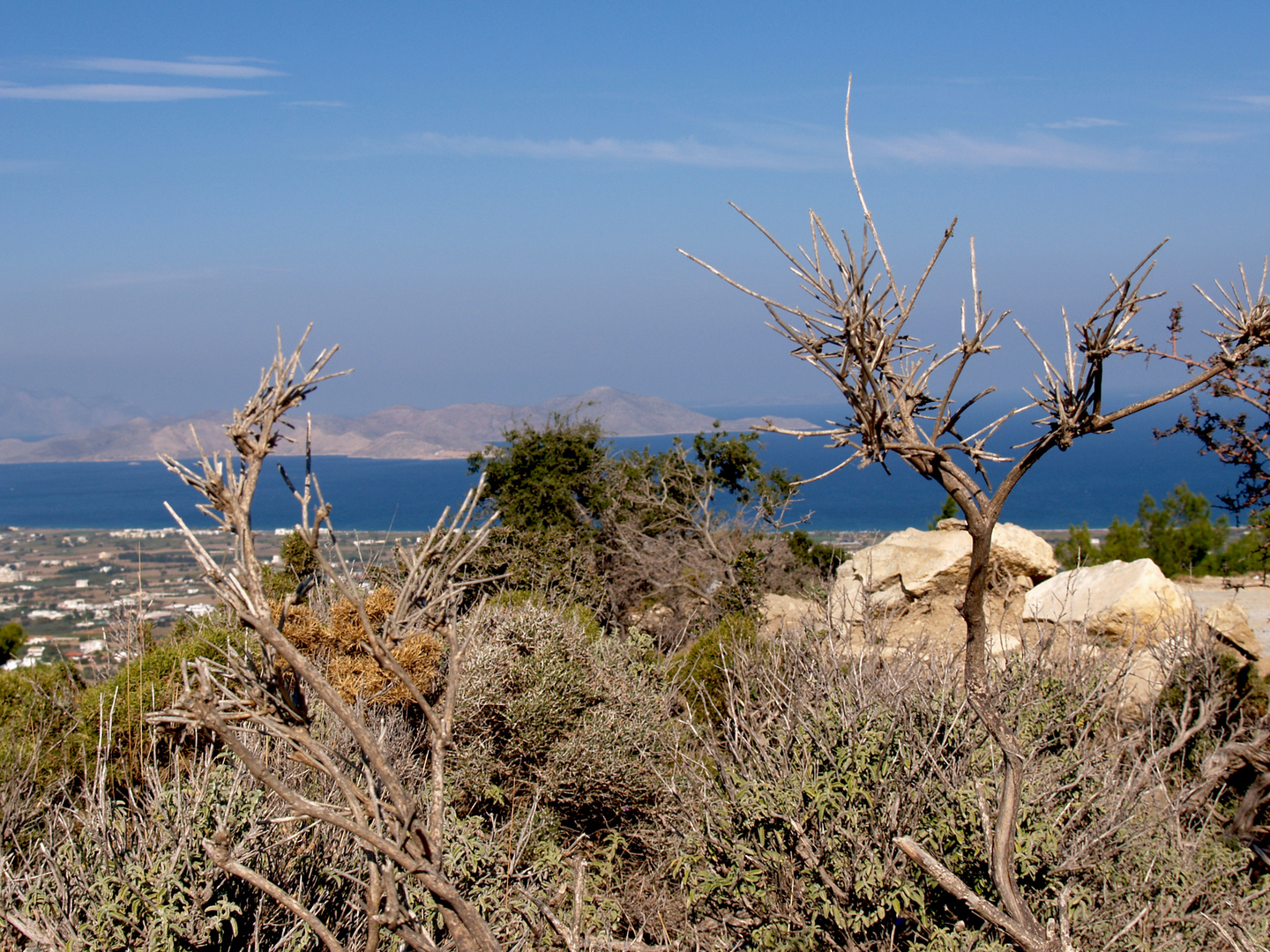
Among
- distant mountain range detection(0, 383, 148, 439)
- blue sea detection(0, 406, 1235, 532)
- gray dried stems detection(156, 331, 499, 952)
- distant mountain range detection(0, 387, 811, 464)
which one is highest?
distant mountain range detection(0, 383, 148, 439)

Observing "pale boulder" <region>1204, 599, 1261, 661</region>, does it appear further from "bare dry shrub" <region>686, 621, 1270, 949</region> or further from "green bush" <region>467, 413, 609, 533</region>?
"green bush" <region>467, 413, 609, 533</region>

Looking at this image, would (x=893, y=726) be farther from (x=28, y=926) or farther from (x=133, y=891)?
(x=28, y=926)

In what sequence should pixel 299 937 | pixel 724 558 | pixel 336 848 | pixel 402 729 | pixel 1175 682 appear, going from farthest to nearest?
pixel 724 558 < pixel 1175 682 < pixel 402 729 < pixel 336 848 < pixel 299 937

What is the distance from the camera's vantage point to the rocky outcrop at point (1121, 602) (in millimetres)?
9734

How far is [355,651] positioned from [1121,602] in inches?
336

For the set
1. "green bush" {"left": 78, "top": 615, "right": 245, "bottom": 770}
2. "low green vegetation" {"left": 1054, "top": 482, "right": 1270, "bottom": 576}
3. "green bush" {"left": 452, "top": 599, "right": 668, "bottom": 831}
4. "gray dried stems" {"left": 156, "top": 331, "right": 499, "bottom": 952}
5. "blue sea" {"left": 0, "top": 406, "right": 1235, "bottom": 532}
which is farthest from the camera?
"blue sea" {"left": 0, "top": 406, "right": 1235, "bottom": 532}

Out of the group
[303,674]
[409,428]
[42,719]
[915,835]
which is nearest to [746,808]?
[915,835]

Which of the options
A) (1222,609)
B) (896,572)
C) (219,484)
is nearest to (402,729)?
(219,484)

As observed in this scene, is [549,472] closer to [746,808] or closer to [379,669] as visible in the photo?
[379,669]

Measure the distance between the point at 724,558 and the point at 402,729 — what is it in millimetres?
9596

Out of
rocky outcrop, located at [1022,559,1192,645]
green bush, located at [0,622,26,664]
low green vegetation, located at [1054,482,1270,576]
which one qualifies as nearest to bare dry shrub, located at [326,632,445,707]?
rocky outcrop, located at [1022,559,1192,645]

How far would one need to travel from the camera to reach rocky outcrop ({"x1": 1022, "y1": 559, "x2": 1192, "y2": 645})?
9.73 meters

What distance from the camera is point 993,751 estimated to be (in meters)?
4.56

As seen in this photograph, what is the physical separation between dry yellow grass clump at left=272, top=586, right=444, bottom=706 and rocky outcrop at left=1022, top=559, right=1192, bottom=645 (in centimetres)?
646
